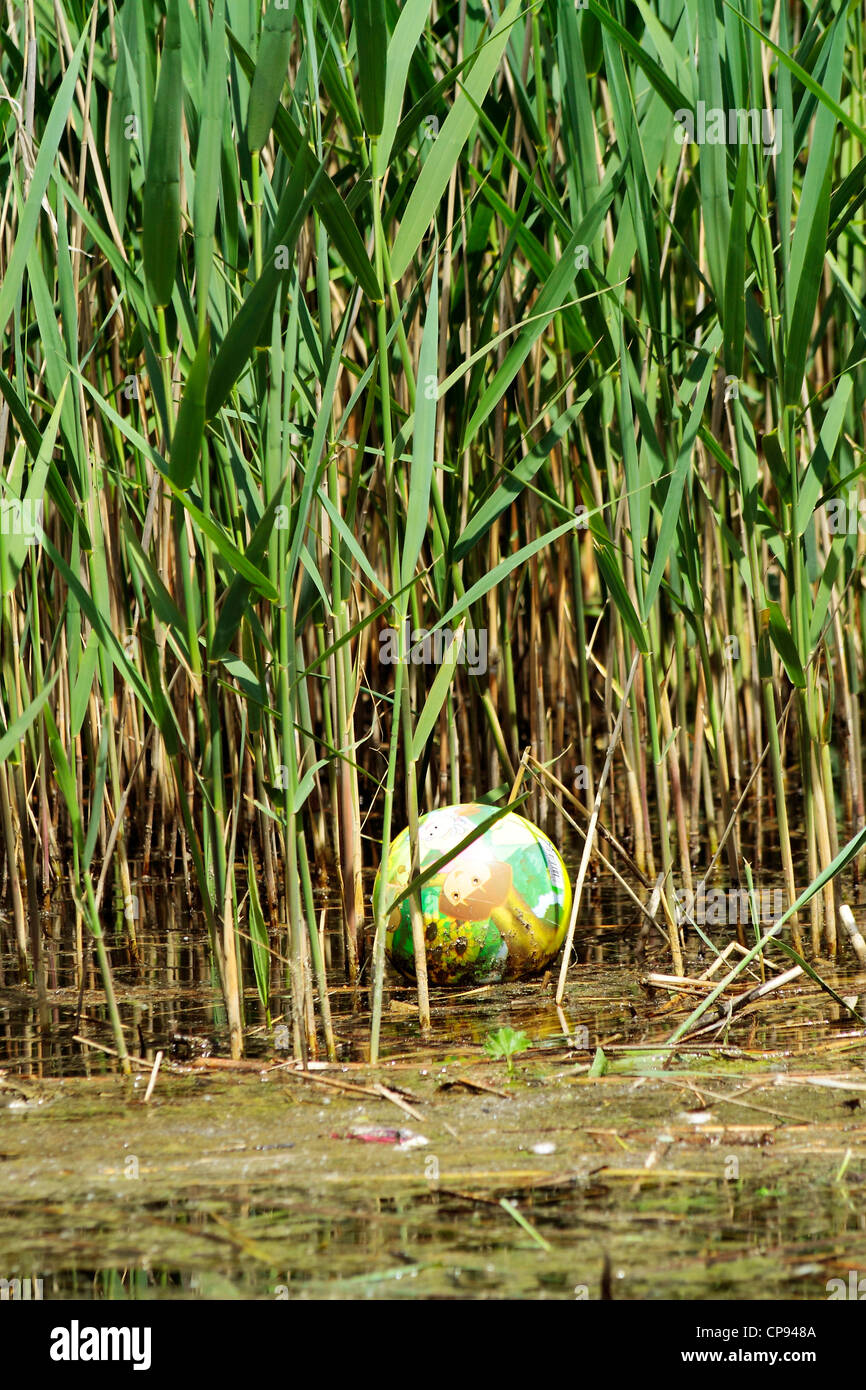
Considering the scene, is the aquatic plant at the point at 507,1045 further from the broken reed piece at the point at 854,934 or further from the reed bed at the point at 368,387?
the broken reed piece at the point at 854,934

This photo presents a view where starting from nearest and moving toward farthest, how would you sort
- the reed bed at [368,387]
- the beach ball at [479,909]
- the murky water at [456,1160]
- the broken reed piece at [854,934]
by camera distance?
the murky water at [456,1160], the reed bed at [368,387], the broken reed piece at [854,934], the beach ball at [479,909]

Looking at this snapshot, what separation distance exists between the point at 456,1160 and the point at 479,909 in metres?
0.78

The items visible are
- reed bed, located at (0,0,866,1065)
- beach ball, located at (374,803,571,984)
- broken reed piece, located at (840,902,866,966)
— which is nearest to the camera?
reed bed, located at (0,0,866,1065)

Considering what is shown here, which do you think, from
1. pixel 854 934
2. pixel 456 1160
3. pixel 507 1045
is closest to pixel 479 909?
pixel 507 1045

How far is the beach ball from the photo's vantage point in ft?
7.48

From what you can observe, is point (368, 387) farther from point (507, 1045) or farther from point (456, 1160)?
point (456, 1160)

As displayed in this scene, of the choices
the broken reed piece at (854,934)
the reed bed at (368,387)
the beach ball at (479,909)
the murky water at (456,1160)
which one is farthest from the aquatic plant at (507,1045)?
the broken reed piece at (854,934)

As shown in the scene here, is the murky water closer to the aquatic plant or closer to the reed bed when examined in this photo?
the aquatic plant

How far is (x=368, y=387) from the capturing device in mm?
2332

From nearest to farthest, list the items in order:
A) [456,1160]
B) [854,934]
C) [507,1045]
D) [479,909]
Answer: [456,1160], [507,1045], [854,934], [479,909]

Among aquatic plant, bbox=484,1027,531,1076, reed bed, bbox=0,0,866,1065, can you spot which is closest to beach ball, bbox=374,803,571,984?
reed bed, bbox=0,0,866,1065

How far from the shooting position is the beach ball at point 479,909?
89.8 inches

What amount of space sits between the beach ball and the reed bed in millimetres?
106

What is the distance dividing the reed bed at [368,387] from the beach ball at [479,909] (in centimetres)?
11
